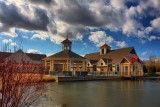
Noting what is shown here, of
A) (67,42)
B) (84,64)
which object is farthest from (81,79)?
(67,42)

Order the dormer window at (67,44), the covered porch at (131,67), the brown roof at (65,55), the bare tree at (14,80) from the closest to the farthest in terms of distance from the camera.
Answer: the bare tree at (14,80), the brown roof at (65,55), the dormer window at (67,44), the covered porch at (131,67)

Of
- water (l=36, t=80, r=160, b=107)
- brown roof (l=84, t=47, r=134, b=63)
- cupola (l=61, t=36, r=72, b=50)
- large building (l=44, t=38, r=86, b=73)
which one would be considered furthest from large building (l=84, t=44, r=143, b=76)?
water (l=36, t=80, r=160, b=107)

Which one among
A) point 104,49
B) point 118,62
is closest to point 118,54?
point 118,62

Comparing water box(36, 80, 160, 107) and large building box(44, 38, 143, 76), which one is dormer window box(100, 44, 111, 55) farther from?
water box(36, 80, 160, 107)

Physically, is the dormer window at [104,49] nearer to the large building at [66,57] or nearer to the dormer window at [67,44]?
the large building at [66,57]

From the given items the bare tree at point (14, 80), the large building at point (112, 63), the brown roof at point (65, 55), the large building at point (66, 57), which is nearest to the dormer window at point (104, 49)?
the large building at point (112, 63)

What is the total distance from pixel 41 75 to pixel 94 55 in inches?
2229

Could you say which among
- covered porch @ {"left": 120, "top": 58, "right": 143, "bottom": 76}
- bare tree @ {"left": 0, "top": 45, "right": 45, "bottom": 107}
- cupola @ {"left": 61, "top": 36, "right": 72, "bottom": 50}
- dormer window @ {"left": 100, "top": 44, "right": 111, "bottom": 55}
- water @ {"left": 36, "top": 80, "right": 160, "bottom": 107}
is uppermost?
dormer window @ {"left": 100, "top": 44, "right": 111, "bottom": 55}

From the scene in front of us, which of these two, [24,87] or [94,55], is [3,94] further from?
[94,55]

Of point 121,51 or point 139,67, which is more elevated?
point 121,51

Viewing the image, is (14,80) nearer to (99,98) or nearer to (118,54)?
(99,98)

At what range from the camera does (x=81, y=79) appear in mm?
35125

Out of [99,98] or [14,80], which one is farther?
[99,98]

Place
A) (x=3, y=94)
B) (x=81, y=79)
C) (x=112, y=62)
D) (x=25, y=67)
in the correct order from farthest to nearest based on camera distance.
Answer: (x=112, y=62)
(x=81, y=79)
(x=25, y=67)
(x=3, y=94)
